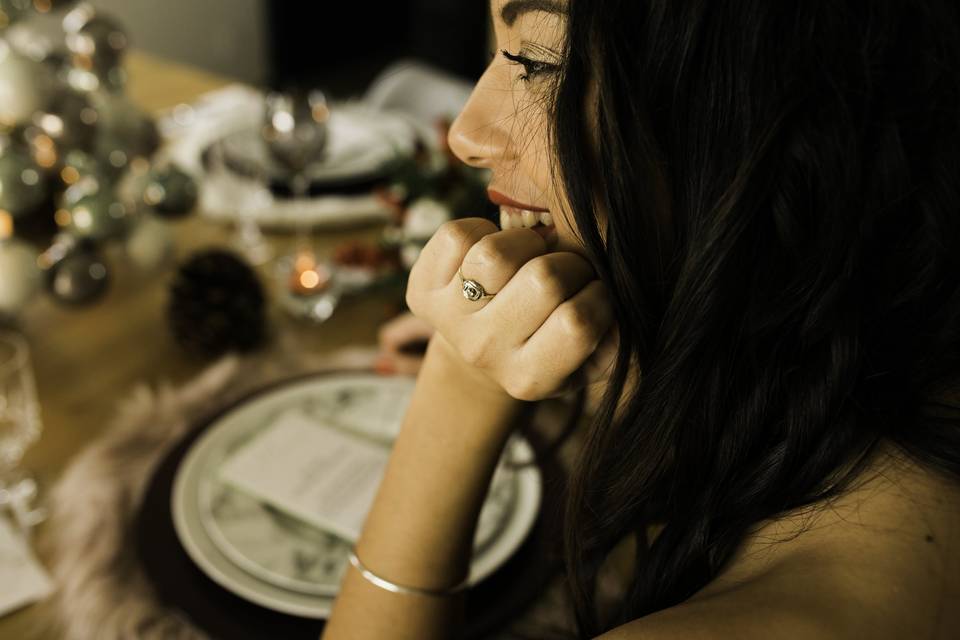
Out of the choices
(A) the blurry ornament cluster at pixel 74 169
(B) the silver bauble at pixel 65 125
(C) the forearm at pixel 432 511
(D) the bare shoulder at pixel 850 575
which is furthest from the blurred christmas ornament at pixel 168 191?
(D) the bare shoulder at pixel 850 575

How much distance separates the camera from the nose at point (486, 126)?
669 millimetres

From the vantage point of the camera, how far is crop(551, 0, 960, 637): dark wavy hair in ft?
1.65

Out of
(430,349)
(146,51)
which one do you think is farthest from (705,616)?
(146,51)

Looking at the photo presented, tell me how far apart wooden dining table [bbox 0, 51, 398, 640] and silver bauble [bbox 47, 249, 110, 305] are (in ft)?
0.13

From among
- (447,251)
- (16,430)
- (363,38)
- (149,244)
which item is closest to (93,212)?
(149,244)

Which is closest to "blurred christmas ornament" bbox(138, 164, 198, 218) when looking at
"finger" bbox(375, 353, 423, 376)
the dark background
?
"finger" bbox(375, 353, 423, 376)

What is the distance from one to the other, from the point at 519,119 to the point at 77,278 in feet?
2.57

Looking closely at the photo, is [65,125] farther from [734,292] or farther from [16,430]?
[734,292]

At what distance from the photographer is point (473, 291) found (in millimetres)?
655

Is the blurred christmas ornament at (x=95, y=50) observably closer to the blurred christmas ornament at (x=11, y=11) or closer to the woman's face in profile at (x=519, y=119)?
the blurred christmas ornament at (x=11, y=11)

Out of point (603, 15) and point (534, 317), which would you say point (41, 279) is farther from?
point (603, 15)

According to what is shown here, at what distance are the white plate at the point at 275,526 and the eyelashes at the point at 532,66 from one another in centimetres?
45

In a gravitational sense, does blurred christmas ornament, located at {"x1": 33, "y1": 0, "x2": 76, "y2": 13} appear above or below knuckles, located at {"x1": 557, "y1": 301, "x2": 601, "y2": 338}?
above

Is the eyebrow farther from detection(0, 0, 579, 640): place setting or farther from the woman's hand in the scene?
detection(0, 0, 579, 640): place setting
